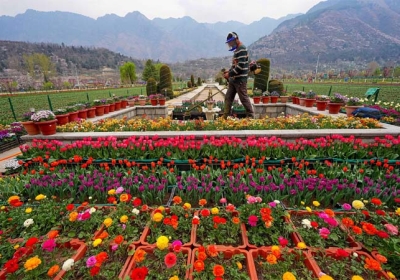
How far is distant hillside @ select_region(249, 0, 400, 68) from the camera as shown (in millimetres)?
108438

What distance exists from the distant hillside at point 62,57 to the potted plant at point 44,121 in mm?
97487

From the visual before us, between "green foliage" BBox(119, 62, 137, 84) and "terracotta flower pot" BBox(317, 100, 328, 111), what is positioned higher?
"green foliage" BBox(119, 62, 137, 84)

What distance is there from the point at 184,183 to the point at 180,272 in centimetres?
138

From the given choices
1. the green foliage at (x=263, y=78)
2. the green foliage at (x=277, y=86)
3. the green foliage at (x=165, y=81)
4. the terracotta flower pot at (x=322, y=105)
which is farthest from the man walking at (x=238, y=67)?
the green foliage at (x=165, y=81)

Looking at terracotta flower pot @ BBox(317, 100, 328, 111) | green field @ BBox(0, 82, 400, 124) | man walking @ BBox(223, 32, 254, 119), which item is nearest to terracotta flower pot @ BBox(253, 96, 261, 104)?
terracotta flower pot @ BBox(317, 100, 328, 111)

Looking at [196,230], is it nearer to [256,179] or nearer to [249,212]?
[249,212]

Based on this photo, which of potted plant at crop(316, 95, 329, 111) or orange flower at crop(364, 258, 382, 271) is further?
potted plant at crop(316, 95, 329, 111)

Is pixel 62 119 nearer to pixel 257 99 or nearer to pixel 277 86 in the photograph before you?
pixel 257 99

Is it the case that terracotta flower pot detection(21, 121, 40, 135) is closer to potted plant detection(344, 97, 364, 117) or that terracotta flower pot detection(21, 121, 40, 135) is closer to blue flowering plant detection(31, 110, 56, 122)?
blue flowering plant detection(31, 110, 56, 122)

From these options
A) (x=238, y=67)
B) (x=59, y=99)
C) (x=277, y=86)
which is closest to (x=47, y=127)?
(x=238, y=67)

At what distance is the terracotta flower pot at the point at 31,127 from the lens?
14.6ft

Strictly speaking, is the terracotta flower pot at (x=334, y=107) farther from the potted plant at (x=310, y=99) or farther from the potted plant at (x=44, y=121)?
the potted plant at (x=44, y=121)

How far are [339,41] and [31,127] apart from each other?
160 meters

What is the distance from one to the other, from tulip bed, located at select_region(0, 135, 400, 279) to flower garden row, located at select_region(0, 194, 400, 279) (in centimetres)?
2
